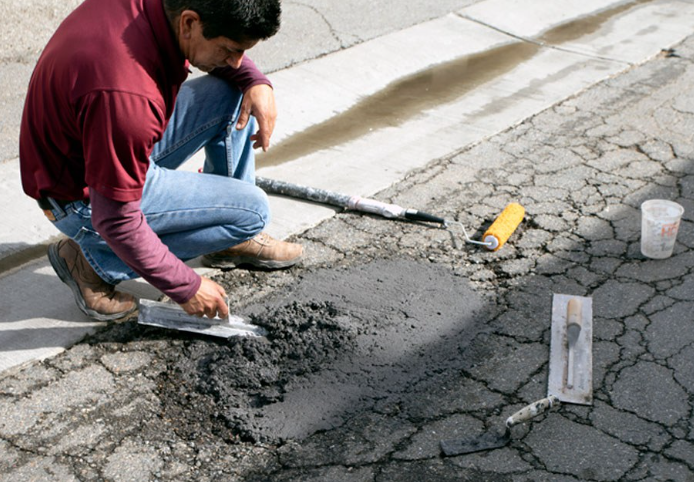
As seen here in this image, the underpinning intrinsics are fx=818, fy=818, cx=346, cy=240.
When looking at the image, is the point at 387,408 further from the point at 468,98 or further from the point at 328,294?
the point at 468,98

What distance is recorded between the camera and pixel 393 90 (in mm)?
5141

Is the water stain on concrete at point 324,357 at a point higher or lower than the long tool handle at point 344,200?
lower

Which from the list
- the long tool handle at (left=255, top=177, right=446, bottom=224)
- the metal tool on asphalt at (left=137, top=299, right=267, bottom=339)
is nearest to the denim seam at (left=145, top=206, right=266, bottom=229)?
the metal tool on asphalt at (left=137, top=299, right=267, bottom=339)

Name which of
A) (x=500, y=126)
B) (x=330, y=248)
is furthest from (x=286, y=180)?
(x=500, y=126)

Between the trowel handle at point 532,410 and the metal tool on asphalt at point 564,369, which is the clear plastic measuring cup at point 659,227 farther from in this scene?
the trowel handle at point 532,410

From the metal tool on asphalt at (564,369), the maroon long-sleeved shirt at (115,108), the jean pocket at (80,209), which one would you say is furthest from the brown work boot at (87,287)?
the metal tool on asphalt at (564,369)

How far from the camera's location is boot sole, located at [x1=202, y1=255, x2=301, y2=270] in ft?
11.0

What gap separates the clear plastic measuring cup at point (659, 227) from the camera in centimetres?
339

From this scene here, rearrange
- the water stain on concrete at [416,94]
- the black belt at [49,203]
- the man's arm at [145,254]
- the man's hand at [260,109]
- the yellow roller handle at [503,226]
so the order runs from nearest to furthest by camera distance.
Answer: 1. the man's arm at [145,254]
2. the black belt at [49,203]
3. the man's hand at [260,109]
4. the yellow roller handle at [503,226]
5. the water stain on concrete at [416,94]

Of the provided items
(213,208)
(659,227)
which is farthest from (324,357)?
(659,227)

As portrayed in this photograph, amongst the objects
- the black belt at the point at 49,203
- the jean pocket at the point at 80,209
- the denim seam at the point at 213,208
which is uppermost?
the black belt at the point at 49,203

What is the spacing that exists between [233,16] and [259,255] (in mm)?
1292

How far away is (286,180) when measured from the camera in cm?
405

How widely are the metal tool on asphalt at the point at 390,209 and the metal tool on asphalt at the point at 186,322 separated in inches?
41.5
